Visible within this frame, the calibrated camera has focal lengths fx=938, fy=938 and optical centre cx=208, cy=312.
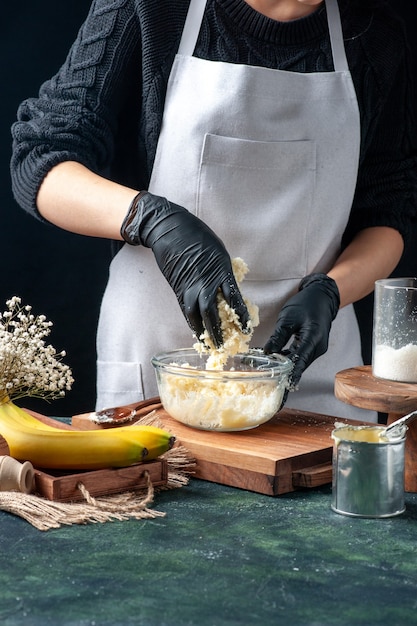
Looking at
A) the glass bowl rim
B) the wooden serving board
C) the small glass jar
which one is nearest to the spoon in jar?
the wooden serving board

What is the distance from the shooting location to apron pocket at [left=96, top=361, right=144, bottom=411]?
230 cm

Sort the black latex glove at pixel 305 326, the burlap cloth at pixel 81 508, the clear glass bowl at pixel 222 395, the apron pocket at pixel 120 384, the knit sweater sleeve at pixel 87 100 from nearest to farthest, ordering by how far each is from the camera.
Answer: the burlap cloth at pixel 81 508 < the clear glass bowl at pixel 222 395 < the black latex glove at pixel 305 326 < the knit sweater sleeve at pixel 87 100 < the apron pocket at pixel 120 384

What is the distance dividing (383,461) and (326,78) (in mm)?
1151

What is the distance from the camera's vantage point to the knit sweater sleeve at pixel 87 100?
2.15 m

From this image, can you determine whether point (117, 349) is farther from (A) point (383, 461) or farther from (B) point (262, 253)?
(A) point (383, 461)

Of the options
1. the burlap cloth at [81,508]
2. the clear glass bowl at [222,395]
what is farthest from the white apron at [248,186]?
the burlap cloth at [81,508]

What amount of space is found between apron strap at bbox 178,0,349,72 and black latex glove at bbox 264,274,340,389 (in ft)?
1.89

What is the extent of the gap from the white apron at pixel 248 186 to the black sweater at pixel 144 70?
0.05m

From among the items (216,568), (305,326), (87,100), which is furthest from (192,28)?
(216,568)

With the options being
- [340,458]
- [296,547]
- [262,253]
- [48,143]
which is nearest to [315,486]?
[340,458]

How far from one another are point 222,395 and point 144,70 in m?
0.84

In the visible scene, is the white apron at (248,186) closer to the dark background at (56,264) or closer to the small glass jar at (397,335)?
the small glass jar at (397,335)

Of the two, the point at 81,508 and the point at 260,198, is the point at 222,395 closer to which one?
the point at 81,508

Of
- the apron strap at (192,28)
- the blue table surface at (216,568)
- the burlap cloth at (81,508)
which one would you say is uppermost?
the apron strap at (192,28)
